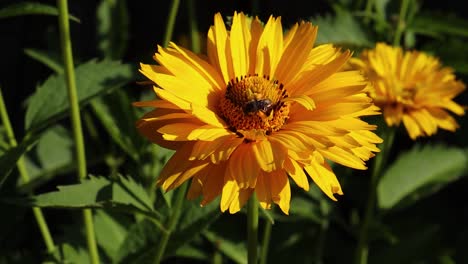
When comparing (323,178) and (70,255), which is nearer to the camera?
(323,178)

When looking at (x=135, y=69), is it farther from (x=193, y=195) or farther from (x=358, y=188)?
(x=358, y=188)

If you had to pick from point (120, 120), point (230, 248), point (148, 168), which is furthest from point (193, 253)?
point (120, 120)

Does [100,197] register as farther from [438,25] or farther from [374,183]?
[438,25]

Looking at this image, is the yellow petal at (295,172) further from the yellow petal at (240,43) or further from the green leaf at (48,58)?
the green leaf at (48,58)

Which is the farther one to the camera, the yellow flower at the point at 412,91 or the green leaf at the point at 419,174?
the green leaf at the point at 419,174

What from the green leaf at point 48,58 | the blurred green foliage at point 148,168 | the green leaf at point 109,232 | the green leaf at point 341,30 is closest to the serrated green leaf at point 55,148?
the blurred green foliage at point 148,168

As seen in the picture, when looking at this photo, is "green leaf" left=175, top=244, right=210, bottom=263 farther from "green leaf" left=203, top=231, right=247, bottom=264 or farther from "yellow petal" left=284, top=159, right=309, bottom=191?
"yellow petal" left=284, top=159, right=309, bottom=191

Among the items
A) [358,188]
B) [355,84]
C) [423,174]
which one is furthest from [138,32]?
[355,84]
